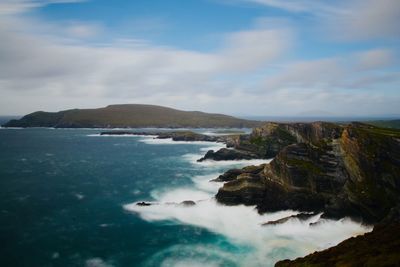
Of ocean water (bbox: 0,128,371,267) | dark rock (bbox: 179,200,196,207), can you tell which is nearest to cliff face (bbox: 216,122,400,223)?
ocean water (bbox: 0,128,371,267)

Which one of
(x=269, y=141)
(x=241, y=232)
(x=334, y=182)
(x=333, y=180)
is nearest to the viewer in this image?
(x=241, y=232)

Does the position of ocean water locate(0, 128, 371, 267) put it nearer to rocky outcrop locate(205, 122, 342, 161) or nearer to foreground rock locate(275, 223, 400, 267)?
foreground rock locate(275, 223, 400, 267)

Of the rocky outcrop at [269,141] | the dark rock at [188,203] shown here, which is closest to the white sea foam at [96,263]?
the dark rock at [188,203]

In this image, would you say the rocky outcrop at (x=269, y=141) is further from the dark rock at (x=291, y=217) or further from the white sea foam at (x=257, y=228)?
the dark rock at (x=291, y=217)

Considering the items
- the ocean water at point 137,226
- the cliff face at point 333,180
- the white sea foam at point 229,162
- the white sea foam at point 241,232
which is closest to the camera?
the white sea foam at point 241,232

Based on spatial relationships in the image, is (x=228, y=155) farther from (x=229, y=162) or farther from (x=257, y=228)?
(x=257, y=228)

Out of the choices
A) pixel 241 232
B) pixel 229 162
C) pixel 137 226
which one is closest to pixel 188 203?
pixel 137 226
